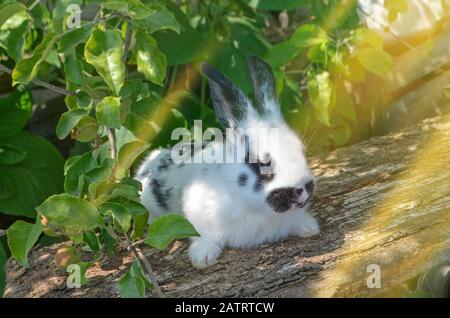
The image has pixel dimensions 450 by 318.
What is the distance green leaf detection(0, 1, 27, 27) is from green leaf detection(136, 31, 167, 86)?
1.72 ft

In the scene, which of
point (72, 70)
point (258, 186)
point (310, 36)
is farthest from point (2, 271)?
point (310, 36)

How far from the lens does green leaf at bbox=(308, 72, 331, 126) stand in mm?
3846

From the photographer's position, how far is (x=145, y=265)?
2.98 meters

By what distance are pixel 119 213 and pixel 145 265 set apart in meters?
0.26

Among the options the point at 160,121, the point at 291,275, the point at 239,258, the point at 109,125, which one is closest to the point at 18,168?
the point at 160,121

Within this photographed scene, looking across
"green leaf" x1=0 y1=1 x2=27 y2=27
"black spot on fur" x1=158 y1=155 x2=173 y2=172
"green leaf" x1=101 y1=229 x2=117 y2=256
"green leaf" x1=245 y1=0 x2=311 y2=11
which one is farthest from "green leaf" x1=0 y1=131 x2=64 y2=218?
"green leaf" x1=245 y1=0 x2=311 y2=11

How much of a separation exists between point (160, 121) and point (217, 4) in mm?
890

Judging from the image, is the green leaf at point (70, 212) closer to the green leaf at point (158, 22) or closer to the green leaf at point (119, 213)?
the green leaf at point (119, 213)

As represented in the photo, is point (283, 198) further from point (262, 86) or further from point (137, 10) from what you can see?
point (137, 10)

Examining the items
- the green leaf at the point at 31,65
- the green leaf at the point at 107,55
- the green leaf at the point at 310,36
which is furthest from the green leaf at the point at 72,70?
the green leaf at the point at 310,36

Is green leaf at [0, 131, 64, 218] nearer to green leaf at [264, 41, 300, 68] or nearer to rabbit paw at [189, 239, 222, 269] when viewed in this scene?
rabbit paw at [189, 239, 222, 269]

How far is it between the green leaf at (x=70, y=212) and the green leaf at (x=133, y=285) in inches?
8.5
